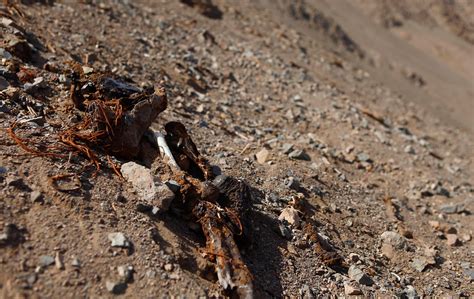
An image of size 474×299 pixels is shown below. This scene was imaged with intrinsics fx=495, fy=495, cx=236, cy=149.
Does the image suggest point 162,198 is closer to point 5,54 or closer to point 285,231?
point 285,231

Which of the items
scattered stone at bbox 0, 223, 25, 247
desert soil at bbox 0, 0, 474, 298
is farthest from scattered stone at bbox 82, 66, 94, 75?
scattered stone at bbox 0, 223, 25, 247

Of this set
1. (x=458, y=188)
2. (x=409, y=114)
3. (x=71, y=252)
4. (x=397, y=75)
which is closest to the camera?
(x=71, y=252)

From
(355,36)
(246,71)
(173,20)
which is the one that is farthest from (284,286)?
(355,36)

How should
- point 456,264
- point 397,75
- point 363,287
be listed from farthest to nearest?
point 397,75 < point 456,264 < point 363,287

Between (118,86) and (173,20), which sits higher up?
(118,86)

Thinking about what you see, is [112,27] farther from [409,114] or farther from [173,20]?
[409,114]

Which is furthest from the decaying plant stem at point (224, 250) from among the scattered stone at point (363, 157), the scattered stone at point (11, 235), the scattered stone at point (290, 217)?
the scattered stone at point (363, 157)

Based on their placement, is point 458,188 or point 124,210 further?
point 458,188
